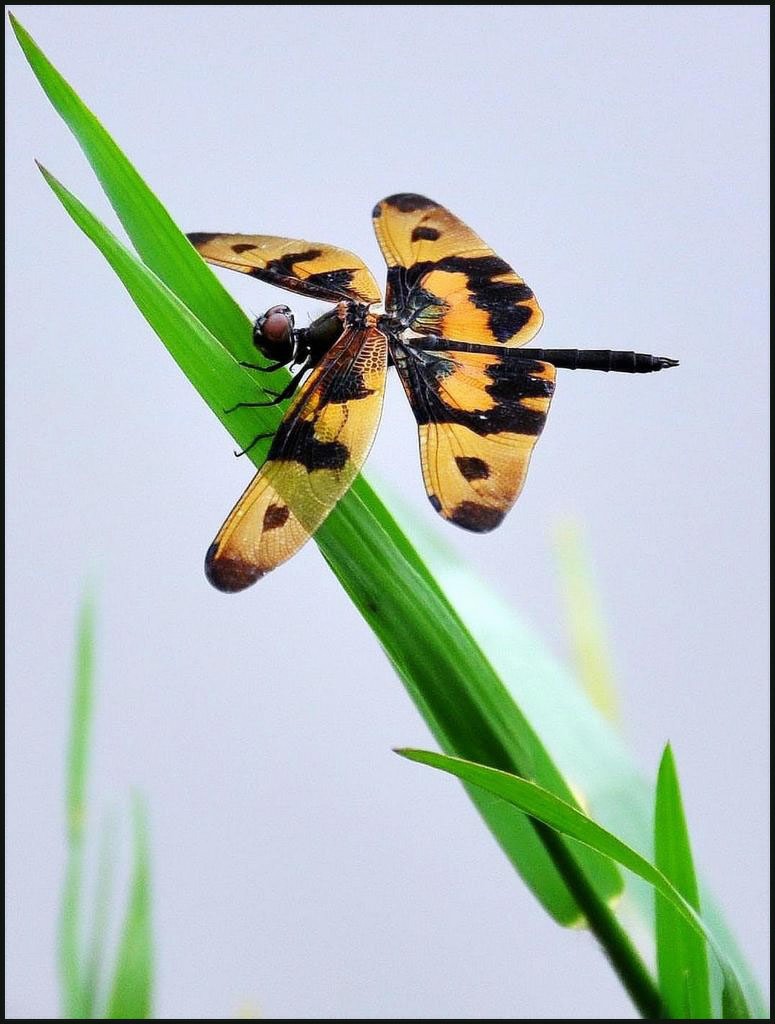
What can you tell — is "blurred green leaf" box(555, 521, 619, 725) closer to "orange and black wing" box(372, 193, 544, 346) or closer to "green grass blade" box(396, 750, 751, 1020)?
"orange and black wing" box(372, 193, 544, 346)

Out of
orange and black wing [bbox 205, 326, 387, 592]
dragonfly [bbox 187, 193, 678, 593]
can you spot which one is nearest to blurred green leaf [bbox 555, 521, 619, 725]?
dragonfly [bbox 187, 193, 678, 593]

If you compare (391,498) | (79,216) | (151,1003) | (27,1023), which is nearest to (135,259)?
(79,216)

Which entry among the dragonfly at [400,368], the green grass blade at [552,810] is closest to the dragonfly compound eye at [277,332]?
the dragonfly at [400,368]

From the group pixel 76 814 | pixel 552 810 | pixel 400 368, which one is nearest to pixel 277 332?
pixel 400 368

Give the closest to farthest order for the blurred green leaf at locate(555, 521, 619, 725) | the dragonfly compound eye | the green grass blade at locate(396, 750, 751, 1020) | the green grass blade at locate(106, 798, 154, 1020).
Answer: the green grass blade at locate(396, 750, 751, 1020)
the dragonfly compound eye
the green grass blade at locate(106, 798, 154, 1020)
the blurred green leaf at locate(555, 521, 619, 725)

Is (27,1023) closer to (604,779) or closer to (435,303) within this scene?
(604,779)

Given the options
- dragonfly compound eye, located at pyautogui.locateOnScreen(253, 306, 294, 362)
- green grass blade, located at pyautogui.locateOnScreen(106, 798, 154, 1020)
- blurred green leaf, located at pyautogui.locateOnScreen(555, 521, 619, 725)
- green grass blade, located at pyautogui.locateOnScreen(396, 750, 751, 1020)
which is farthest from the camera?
Result: blurred green leaf, located at pyautogui.locateOnScreen(555, 521, 619, 725)

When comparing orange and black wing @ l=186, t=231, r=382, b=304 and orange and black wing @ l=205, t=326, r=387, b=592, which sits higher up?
orange and black wing @ l=186, t=231, r=382, b=304
